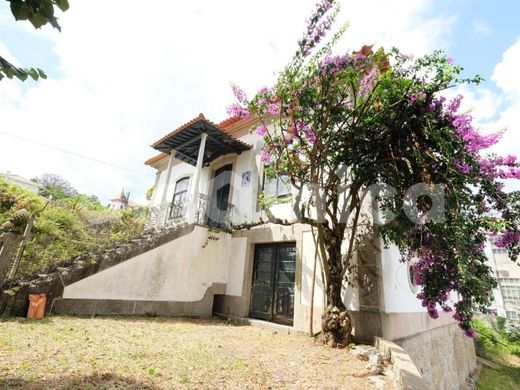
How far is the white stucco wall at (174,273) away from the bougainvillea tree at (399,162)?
11.9 feet

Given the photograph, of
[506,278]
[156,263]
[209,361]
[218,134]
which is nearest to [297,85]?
[218,134]

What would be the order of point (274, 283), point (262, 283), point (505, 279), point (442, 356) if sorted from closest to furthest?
point (274, 283), point (262, 283), point (442, 356), point (505, 279)

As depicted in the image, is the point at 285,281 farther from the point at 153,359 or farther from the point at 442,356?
the point at 442,356

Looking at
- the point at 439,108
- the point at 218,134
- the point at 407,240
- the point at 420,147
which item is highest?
the point at 218,134

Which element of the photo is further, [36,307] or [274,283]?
[274,283]

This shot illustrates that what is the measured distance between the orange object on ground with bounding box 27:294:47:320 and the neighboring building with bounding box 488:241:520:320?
2987 centimetres

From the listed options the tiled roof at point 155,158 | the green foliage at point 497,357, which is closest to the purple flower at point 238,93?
the tiled roof at point 155,158

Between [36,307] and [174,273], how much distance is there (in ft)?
10.0

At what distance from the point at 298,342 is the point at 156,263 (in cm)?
431

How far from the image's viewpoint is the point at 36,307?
514 cm

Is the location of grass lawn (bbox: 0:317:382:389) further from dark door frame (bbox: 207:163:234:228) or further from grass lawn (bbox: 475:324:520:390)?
grass lawn (bbox: 475:324:520:390)

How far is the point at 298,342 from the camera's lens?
17.3 feet

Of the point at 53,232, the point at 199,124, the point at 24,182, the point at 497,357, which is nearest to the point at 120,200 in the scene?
the point at 24,182

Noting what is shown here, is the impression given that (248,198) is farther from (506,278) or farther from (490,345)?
(506,278)
